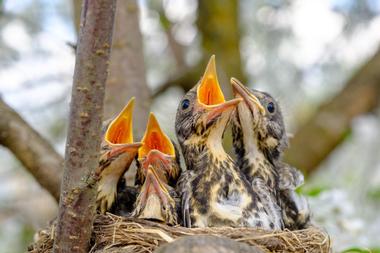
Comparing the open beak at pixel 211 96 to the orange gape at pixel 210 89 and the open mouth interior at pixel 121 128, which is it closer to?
the orange gape at pixel 210 89

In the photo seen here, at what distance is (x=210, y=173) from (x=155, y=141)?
0.98 feet

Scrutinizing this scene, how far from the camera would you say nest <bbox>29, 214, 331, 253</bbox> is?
2.22 metres

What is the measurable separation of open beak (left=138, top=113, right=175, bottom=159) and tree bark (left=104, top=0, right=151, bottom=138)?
0.45m

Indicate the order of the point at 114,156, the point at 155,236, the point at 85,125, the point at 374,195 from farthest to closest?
the point at 374,195 → the point at 114,156 → the point at 155,236 → the point at 85,125

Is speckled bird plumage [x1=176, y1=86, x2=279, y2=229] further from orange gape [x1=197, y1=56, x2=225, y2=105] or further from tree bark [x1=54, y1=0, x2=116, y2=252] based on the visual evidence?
tree bark [x1=54, y1=0, x2=116, y2=252]

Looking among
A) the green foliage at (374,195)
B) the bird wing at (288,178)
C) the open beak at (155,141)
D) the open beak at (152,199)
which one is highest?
the green foliage at (374,195)

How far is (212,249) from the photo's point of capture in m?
1.80

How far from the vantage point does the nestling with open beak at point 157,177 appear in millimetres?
2439

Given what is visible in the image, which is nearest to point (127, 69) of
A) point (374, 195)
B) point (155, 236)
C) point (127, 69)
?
point (127, 69)

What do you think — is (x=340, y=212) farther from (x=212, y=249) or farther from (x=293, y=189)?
(x=212, y=249)

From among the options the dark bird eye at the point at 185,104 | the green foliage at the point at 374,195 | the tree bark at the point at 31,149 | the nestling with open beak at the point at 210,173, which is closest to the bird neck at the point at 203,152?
the nestling with open beak at the point at 210,173

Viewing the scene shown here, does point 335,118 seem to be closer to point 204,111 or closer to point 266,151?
point 266,151

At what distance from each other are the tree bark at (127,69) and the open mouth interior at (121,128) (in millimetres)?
472

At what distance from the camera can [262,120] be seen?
2.76m
